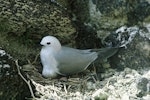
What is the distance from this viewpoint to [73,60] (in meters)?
2.67

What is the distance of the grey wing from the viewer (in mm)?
2666

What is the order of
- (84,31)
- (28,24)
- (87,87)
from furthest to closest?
1. (84,31)
2. (28,24)
3. (87,87)

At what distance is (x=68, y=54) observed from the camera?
268 centimetres

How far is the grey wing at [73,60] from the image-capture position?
2666mm

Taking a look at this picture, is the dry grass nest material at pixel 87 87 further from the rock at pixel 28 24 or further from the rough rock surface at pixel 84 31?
the rock at pixel 28 24

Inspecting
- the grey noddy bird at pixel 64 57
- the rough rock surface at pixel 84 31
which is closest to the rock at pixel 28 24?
the rough rock surface at pixel 84 31

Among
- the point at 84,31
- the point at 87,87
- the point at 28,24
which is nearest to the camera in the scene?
the point at 87,87

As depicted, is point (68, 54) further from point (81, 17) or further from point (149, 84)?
point (149, 84)

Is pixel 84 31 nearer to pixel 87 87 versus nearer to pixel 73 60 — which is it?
pixel 73 60

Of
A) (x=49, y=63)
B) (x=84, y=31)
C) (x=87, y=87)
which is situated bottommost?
(x=87, y=87)

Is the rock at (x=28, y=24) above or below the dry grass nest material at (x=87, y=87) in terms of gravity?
above

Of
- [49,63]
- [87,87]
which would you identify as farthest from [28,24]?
[87,87]

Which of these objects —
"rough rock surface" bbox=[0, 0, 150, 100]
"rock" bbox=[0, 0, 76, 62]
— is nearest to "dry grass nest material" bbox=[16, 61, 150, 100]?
"rough rock surface" bbox=[0, 0, 150, 100]

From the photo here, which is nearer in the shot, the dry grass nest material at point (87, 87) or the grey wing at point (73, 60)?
the dry grass nest material at point (87, 87)
